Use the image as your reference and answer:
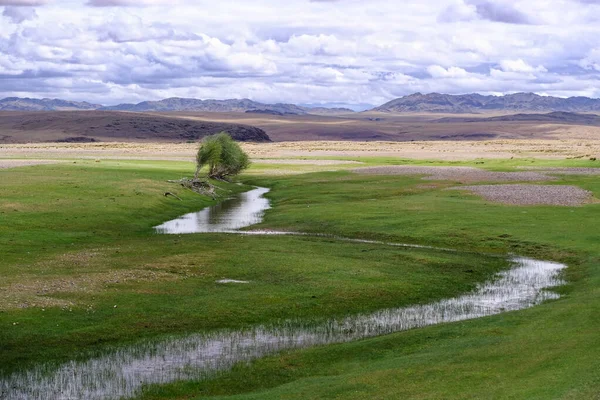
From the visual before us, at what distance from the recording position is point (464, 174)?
356 ft

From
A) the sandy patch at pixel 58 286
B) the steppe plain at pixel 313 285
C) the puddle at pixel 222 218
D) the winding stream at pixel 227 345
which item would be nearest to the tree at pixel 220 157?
the puddle at pixel 222 218

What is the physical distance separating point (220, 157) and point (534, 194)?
47.6 m

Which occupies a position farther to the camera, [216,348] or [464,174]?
[464,174]

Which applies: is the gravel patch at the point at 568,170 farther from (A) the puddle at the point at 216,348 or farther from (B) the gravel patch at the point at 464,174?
(A) the puddle at the point at 216,348

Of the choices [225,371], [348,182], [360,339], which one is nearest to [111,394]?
[225,371]

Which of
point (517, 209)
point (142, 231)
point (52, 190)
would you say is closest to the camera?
point (142, 231)

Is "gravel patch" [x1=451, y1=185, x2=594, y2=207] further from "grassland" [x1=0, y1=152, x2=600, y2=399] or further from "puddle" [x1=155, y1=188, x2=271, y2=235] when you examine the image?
"puddle" [x1=155, y1=188, x2=271, y2=235]

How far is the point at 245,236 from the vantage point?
5531 centimetres

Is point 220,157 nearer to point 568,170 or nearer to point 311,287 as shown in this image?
point 568,170

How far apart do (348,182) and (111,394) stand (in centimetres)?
8052

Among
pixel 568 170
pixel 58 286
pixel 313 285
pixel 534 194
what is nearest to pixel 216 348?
pixel 313 285

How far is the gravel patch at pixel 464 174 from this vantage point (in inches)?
3925

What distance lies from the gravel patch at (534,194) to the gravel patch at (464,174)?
45.3 ft

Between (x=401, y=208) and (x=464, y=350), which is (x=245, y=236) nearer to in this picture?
(x=401, y=208)
